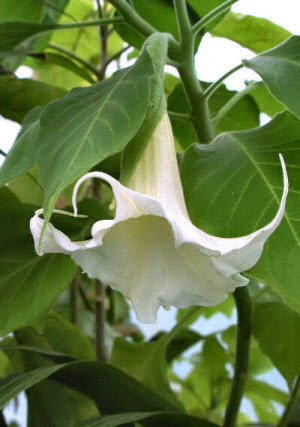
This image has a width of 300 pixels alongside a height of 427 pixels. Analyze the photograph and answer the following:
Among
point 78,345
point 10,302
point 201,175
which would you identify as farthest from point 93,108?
point 78,345

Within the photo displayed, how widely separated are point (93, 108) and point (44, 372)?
0.20 meters

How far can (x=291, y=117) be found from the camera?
1.38 feet

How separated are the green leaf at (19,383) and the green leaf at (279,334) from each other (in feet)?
0.77

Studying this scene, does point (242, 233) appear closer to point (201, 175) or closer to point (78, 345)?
point (201, 175)

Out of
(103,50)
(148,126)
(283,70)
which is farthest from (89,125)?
(103,50)

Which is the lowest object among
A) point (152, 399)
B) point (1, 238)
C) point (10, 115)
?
point (152, 399)

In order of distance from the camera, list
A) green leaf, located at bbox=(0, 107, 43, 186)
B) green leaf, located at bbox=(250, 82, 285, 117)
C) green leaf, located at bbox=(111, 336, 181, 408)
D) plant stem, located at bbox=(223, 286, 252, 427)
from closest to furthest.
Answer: green leaf, located at bbox=(0, 107, 43, 186)
plant stem, located at bbox=(223, 286, 252, 427)
green leaf, located at bbox=(111, 336, 181, 408)
green leaf, located at bbox=(250, 82, 285, 117)

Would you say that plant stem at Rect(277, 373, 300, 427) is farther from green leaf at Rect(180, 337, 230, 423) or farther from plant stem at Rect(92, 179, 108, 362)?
green leaf at Rect(180, 337, 230, 423)

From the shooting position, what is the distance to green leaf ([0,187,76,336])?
47 centimetres

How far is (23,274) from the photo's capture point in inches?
19.7

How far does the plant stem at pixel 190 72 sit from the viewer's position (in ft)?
1.54

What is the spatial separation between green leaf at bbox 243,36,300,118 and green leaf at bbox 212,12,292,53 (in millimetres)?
275

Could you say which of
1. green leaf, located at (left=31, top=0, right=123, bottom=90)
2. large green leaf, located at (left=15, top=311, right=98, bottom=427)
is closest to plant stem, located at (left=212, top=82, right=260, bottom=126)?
large green leaf, located at (left=15, top=311, right=98, bottom=427)

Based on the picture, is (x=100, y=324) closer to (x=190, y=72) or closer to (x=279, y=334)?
(x=279, y=334)
